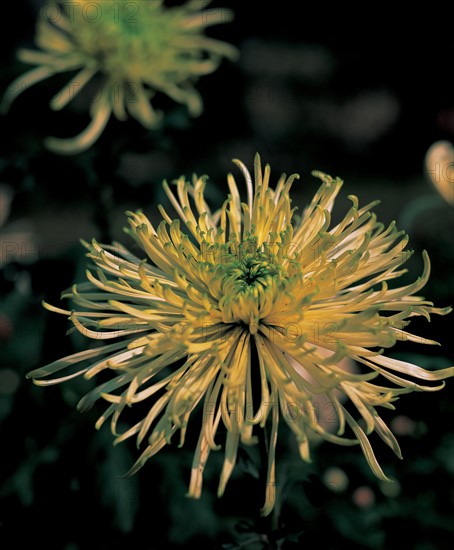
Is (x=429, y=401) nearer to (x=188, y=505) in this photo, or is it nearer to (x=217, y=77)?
(x=188, y=505)

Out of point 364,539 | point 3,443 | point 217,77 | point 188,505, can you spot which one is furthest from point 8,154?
point 217,77

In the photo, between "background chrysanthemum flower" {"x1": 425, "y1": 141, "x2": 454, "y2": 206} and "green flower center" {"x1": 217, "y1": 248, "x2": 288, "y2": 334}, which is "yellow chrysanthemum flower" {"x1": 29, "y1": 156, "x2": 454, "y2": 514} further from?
"background chrysanthemum flower" {"x1": 425, "y1": 141, "x2": 454, "y2": 206}

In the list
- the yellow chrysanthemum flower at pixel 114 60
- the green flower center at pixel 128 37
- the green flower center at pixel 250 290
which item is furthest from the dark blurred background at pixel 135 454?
the green flower center at pixel 250 290

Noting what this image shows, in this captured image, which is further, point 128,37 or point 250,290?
point 128,37

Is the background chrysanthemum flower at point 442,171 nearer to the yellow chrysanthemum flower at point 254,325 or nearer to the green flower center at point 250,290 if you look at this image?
the yellow chrysanthemum flower at point 254,325

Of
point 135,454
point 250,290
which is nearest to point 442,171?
point 250,290

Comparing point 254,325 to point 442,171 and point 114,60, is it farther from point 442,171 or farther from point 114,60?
point 114,60

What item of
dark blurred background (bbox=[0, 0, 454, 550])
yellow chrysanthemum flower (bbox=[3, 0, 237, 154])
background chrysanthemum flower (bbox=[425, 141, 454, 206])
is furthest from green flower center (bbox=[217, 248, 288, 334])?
yellow chrysanthemum flower (bbox=[3, 0, 237, 154])
